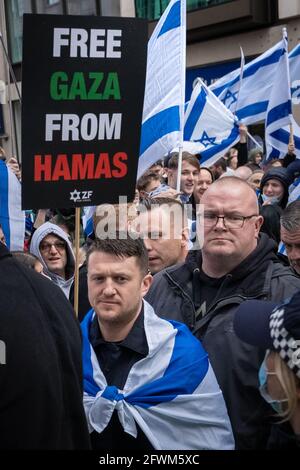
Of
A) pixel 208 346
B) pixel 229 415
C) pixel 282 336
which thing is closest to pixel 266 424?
pixel 229 415

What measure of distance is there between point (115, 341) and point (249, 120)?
6.96 meters

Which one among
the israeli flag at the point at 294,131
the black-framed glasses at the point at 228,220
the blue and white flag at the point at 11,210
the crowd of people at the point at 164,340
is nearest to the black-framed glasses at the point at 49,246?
the blue and white flag at the point at 11,210

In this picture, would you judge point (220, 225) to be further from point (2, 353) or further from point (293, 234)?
point (2, 353)

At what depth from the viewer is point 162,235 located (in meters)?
4.16

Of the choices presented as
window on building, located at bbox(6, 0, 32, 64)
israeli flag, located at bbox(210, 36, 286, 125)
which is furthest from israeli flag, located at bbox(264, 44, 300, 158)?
window on building, located at bbox(6, 0, 32, 64)

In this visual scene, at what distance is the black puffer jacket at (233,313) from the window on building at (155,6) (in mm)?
15202

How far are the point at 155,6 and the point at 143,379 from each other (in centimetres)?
1755

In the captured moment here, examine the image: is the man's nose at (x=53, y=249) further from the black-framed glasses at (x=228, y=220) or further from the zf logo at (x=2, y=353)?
the zf logo at (x=2, y=353)

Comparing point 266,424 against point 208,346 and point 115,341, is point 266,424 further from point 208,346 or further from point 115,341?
point 115,341

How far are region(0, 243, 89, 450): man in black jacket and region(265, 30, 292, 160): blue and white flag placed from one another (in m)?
6.76

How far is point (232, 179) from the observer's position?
369 centimetres

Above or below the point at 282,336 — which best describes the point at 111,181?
above

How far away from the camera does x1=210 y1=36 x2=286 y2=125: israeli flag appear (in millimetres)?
9094

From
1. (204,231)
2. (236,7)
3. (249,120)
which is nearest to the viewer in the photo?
(204,231)
